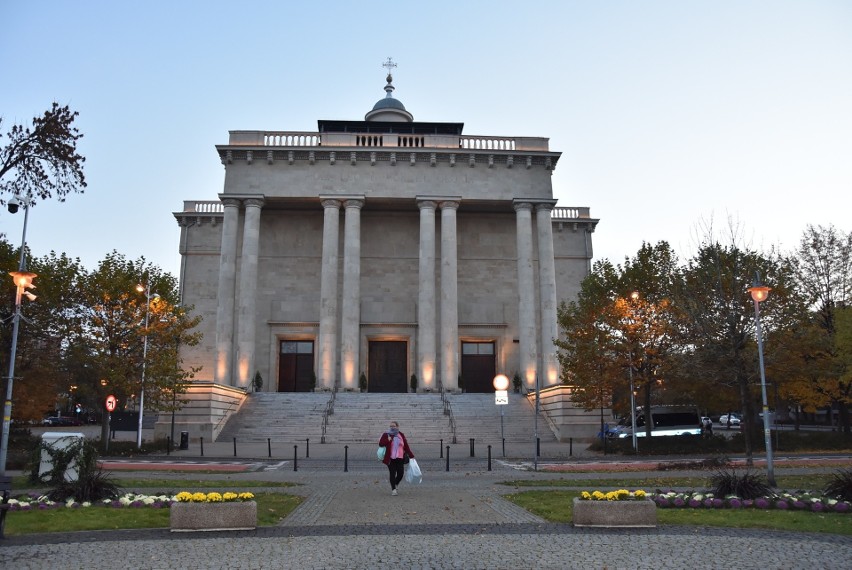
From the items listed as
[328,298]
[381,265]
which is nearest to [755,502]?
[328,298]

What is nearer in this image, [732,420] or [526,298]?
[526,298]

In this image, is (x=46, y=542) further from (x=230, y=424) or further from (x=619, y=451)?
(x=230, y=424)

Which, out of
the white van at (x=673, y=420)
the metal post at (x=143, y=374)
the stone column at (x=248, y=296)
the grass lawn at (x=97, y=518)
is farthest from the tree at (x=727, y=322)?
the stone column at (x=248, y=296)

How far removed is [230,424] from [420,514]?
28691 millimetres

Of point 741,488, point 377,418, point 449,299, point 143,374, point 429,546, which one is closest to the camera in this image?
point 429,546

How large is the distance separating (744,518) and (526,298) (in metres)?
37.6

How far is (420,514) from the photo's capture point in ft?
43.5

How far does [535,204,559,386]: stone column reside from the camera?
4938 cm

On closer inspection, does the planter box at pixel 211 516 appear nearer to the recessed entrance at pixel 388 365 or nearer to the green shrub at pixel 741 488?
the green shrub at pixel 741 488

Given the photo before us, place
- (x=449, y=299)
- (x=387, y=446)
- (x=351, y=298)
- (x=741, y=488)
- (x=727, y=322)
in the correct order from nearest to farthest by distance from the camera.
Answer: (x=741, y=488) < (x=387, y=446) < (x=727, y=322) < (x=351, y=298) < (x=449, y=299)

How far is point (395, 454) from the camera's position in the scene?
16.4 m

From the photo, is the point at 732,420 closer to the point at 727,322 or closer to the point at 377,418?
the point at 377,418

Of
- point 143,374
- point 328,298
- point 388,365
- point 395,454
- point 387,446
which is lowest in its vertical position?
point 395,454

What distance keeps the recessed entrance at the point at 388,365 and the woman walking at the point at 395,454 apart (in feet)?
119
